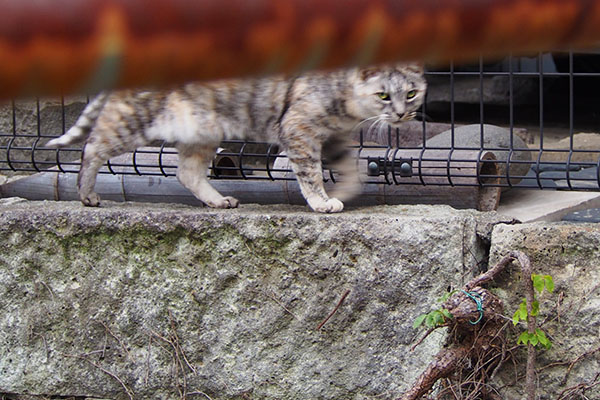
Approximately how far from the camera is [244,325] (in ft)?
12.8

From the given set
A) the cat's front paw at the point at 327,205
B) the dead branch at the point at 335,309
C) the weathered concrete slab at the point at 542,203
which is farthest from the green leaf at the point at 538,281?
the cat's front paw at the point at 327,205

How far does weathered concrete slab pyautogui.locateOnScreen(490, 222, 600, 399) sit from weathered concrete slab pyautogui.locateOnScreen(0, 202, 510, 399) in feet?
0.62

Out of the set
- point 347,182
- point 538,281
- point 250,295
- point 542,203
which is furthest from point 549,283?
point 250,295

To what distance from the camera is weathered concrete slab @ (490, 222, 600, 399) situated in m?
3.44

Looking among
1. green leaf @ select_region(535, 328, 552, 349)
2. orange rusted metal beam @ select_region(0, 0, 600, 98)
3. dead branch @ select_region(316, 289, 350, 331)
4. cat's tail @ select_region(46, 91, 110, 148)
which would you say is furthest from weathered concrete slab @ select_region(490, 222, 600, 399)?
orange rusted metal beam @ select_region(0, 0, 600, 98)

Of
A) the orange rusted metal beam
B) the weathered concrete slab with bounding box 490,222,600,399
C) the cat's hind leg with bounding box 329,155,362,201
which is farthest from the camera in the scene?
the cat's hind leg with bounding box 329,155,362,201

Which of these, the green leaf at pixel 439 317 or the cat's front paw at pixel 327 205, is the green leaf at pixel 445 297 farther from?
the cat's front paw at pixel 327 205

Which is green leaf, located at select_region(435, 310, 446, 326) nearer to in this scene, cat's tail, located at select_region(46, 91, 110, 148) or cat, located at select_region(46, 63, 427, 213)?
cat, located at select_region(46, 63, 427, 213)

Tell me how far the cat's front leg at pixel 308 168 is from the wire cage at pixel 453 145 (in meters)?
0.14

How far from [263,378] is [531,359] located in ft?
4.03

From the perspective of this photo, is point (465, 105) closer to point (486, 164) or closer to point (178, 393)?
point (486, 164)

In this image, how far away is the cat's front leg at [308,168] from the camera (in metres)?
3.94

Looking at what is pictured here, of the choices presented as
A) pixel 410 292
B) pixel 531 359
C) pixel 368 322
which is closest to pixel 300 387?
pixel 368 322

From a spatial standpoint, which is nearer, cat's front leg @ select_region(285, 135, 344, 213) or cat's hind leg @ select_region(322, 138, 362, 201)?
cat's front leg @ select_region(285, 135, 344, 213)
